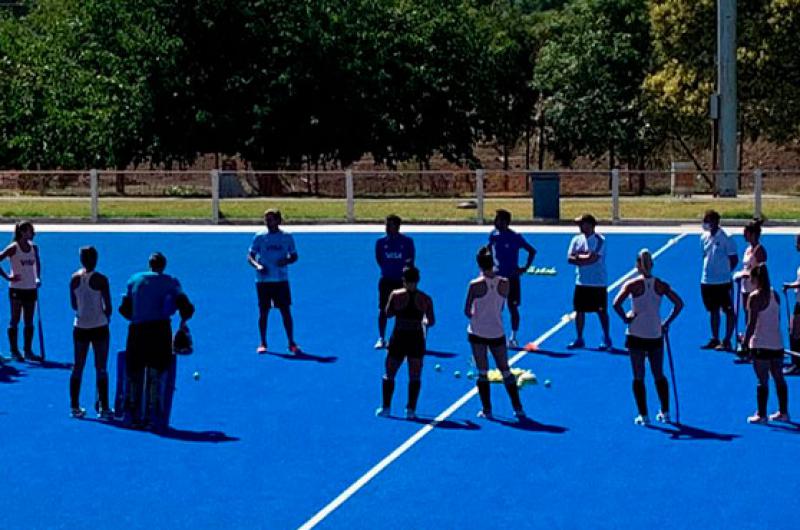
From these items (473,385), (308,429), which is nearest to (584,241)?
(473,385)

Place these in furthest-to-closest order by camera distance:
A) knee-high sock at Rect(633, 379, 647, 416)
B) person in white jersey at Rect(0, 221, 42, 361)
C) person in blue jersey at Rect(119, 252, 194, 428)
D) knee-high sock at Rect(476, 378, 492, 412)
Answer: person in white jersey at Rect(0, 221, 42, 361), knee-high sock at Rect(476, 378, 492, 412), knee-high sock at Rect(633, 379, 647, 416), person in blue jersey at Rect(119, 252, 194, 428)

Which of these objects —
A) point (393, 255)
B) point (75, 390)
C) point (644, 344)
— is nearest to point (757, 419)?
point (644, 344)

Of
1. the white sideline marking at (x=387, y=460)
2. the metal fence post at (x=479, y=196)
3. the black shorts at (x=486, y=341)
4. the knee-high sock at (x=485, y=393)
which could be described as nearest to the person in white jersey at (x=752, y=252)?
the white sideline marking at (x=387, y=460)

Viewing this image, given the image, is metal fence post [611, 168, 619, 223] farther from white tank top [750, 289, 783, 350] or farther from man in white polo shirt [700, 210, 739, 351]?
white tank top [750, 289, 783, 350]

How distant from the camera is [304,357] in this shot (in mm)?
18875

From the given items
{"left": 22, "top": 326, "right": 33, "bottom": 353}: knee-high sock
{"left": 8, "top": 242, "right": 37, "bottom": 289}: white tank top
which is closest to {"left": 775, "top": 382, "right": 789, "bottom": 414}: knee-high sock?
{"left": 8, "top": 242, "right": 37, "bottom": 289}: white tank top

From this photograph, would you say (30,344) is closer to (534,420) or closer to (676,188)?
(534,420)

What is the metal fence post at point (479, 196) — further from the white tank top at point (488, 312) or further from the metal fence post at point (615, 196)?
the white tank top at point (488, 312)

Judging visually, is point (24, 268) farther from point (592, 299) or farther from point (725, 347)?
point (725, 347)

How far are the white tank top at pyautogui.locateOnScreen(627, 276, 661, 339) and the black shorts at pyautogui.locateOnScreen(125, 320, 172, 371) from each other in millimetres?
4479

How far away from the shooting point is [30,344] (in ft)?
60.7

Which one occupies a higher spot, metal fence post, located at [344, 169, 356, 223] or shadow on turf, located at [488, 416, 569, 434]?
metal fence post, located at [344, 169, 356, 223]

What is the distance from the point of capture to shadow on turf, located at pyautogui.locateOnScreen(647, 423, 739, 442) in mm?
13914

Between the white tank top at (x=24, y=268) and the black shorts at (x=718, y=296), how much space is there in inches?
335
